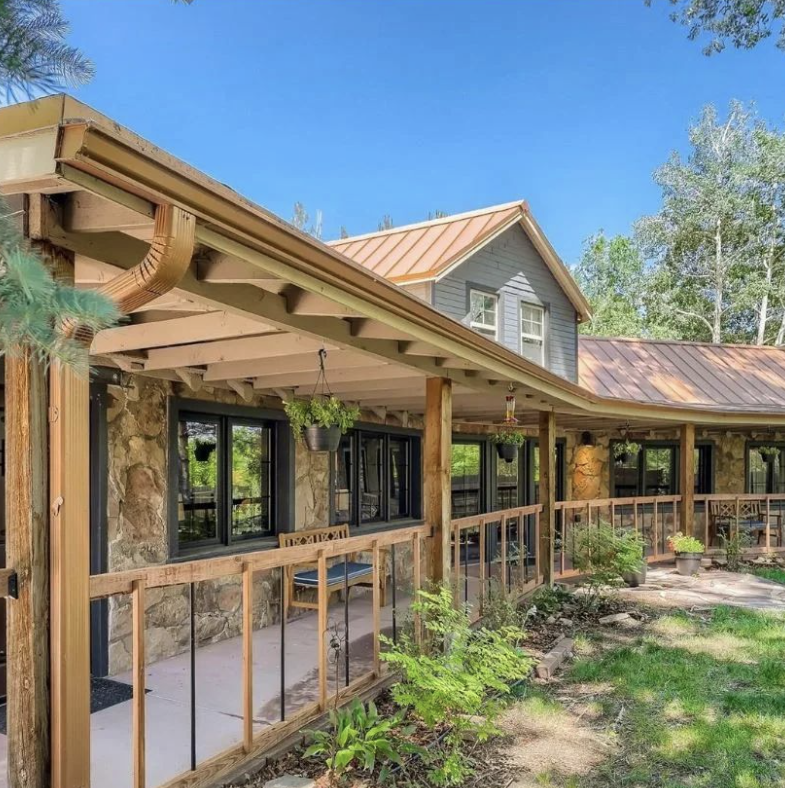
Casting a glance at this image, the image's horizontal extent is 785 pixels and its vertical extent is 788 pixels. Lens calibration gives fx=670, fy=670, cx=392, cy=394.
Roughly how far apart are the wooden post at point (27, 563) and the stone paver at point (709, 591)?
6812 mm

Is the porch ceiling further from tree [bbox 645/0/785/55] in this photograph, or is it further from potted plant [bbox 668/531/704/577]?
potted plant [bbox 668/531/704/577]

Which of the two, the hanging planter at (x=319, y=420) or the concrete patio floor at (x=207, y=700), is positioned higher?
the hanging planter at (x=319, y=420)

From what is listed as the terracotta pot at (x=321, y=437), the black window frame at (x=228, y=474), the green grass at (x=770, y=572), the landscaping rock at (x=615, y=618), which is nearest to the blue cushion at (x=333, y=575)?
the black window frame at (x=228, y=474)

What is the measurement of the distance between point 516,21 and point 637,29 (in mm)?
4169

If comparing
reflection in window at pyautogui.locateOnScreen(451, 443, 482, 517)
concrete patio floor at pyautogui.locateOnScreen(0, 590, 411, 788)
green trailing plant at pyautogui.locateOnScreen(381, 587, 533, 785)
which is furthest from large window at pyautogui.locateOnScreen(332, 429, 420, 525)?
green trailing plant at pyautogui.locateOnScreen(381, 587, 533, 785)

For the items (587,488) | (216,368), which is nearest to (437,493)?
(216,368)

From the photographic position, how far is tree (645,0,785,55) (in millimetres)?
6465

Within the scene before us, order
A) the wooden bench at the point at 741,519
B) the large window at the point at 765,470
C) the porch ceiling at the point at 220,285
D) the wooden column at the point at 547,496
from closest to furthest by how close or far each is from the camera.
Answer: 1. the porch ceiling at the point at 220,285
2. the wooden column at the point at 547,496
3. the wooden bench at the point at 741,519
4. the large window at the point at 765,470

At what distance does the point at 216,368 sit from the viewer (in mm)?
4723

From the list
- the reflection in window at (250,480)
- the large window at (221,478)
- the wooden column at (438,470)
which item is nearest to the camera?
the wooden column at (438,470)

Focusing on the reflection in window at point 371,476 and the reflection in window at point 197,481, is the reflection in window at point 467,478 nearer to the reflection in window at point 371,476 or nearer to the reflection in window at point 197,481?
the reflection in window at point 371,476

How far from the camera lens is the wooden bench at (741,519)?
34.4 feet

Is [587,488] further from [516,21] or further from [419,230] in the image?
[516,21]

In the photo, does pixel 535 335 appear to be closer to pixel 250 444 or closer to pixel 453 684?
pixel 250 444
